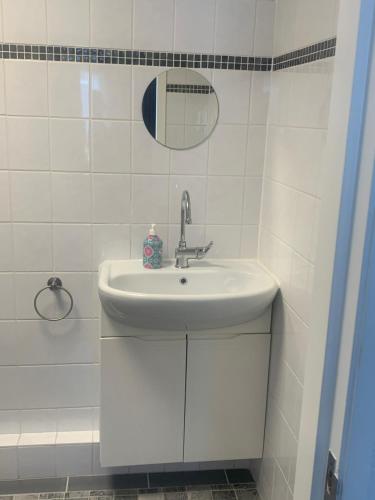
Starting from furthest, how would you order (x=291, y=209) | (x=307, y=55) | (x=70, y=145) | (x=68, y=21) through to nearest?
(x=70, y=145) → (x=68, y=21) → (x=291, y=209) → (x=307, y=55)

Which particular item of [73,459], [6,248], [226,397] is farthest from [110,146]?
[73,459]

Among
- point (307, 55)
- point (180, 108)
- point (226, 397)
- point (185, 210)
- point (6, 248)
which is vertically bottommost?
point (226, 397)

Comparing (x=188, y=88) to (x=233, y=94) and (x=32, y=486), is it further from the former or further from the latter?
(x=32, y=486)

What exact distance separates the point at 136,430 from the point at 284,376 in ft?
1.97

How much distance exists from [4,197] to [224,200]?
0.87 m

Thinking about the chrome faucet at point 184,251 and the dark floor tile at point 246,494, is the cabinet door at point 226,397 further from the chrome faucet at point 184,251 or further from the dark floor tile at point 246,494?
the chrome faucet at point 184,251

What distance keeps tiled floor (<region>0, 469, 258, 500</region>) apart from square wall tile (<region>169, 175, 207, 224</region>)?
1100 millimetres

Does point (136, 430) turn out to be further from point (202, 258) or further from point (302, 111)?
point (302, 111)

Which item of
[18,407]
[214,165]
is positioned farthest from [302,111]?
[18,407]

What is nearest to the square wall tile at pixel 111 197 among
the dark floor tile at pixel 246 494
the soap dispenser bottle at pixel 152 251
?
the soap dispenser bottle at pixel 152 251

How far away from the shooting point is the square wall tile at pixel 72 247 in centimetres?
210

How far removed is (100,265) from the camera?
2.12m

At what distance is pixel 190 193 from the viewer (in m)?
2.13

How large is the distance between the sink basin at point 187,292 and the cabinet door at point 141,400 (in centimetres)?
13
